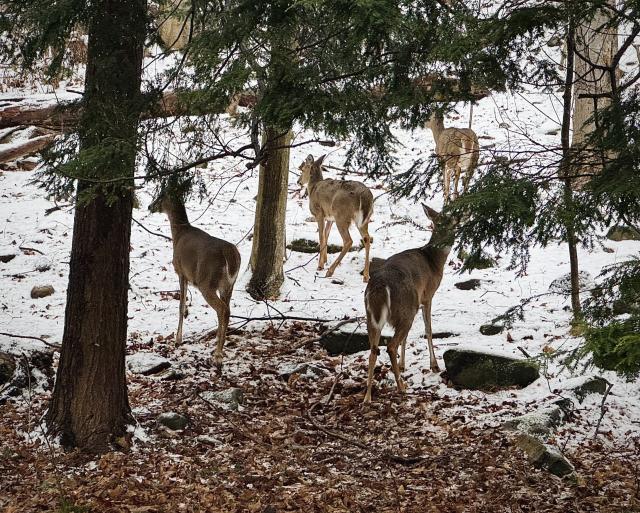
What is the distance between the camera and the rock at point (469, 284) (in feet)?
39.5

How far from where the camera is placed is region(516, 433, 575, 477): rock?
6277 millimetres

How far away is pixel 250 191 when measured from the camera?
57.5ft

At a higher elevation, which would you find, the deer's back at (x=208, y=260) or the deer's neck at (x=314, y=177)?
the deer's neck at (x=314, y=177)

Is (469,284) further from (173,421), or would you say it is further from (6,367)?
(6,367)

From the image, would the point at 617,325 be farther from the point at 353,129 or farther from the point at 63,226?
the point at 63,226

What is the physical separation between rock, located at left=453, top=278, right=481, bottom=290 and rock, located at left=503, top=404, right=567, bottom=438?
4.67 metres

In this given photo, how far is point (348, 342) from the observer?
966 cm

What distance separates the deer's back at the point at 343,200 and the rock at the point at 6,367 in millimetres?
6709

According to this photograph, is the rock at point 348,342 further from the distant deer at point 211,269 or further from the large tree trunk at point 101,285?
Answer: the large tree trunk at point 101,285

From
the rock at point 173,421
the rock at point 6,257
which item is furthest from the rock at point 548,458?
the rock at point 6,257

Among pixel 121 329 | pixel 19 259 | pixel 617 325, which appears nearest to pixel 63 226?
pixel 19 259

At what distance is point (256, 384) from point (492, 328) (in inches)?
130

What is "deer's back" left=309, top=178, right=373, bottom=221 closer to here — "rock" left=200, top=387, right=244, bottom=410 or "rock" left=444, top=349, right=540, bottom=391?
"rock" left=444, top=349, right=540, bottom=391

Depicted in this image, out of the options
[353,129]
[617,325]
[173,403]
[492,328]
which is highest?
[353,129]
